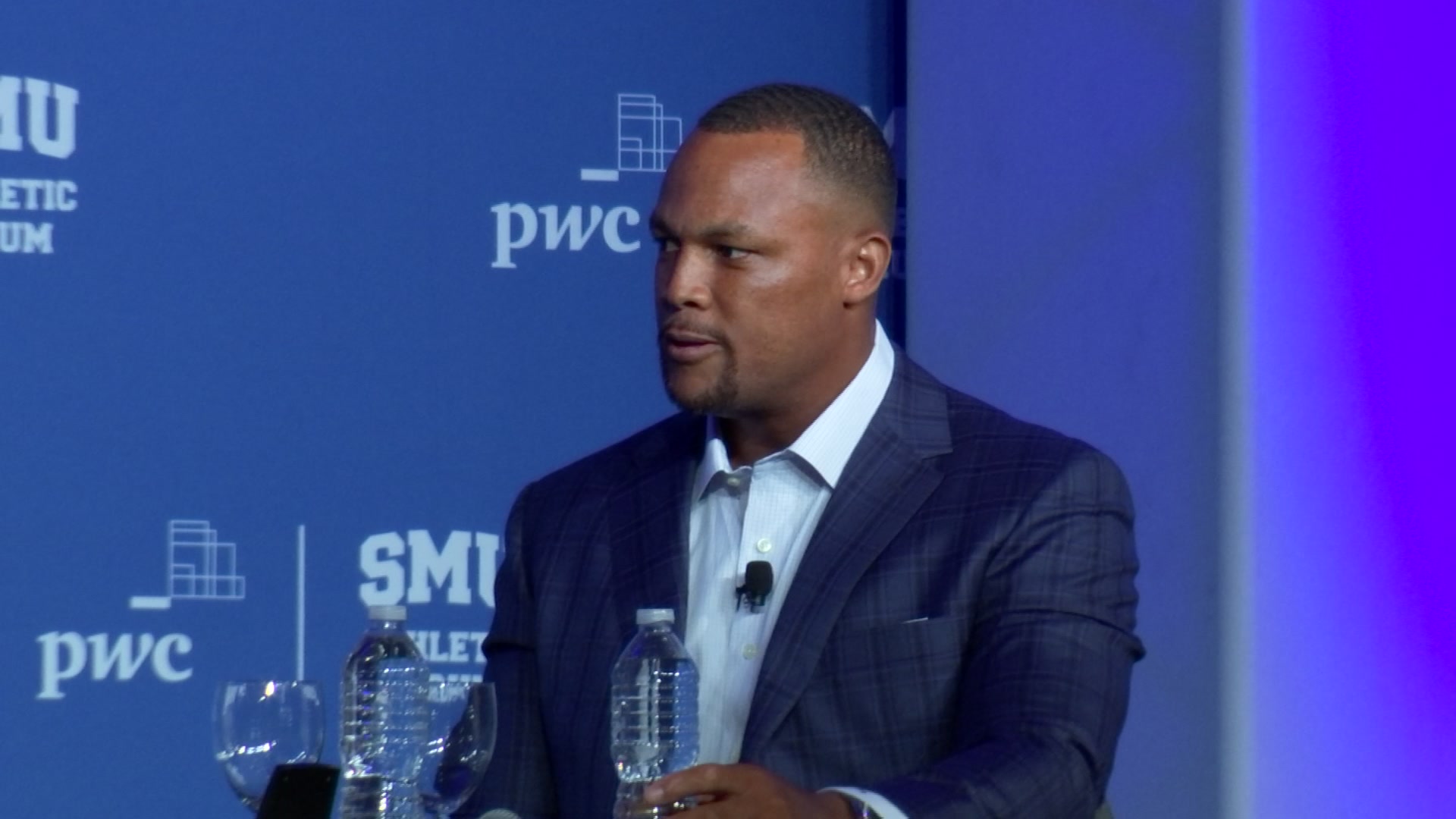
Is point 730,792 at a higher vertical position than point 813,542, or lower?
lower

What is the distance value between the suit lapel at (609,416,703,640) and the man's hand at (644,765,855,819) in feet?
2.00

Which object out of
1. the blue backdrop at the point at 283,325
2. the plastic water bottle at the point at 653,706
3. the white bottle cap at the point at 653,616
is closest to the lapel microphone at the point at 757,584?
the plastic water bottle at the point at 653,706

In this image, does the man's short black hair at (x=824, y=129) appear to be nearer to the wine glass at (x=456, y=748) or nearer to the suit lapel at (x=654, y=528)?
the suit lapel at (x=654, y=528)

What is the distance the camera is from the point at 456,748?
6.68 ft

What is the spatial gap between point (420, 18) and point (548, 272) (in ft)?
1.75

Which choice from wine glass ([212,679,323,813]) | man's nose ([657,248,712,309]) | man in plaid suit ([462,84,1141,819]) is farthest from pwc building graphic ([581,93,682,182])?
wine glass ([212,679,323,813])

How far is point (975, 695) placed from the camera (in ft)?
7.18

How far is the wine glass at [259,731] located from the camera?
6.49ft

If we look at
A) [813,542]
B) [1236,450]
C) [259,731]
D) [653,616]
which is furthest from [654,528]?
[1236,450]

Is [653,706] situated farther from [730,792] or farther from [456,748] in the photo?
[730,792]

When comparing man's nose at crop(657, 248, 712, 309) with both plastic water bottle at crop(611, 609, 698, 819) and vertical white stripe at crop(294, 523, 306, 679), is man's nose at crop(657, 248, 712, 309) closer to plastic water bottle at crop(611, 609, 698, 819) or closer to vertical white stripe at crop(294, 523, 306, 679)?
plastic water bottle at crop(611, 609, 698, 819)

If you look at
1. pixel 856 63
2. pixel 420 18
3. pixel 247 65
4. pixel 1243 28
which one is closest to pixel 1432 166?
pixel 1243 28

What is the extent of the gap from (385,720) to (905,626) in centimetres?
58

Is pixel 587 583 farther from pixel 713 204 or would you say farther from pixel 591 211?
pixel 591 211
